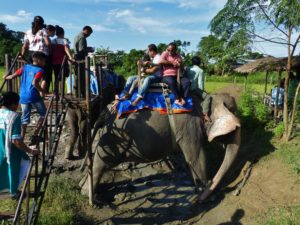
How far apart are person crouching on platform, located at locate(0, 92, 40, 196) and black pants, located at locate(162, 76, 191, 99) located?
408 centimetres

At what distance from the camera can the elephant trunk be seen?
9.14m

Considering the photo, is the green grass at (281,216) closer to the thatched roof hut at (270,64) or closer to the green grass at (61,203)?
the green grass at (61,203)

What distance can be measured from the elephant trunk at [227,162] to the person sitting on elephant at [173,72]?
57.7 inches

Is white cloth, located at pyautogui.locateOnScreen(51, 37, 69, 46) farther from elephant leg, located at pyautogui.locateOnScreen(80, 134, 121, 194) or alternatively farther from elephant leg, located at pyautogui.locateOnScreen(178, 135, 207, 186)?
elephant leg, located at pyautogui.locateOnScreen(178, 135, 207, 186)

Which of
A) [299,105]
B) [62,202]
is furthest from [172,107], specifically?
[299,105]

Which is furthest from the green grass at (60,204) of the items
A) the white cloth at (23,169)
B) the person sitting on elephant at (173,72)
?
the person sitting on elephant at (173,72)

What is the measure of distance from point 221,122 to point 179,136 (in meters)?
1.01

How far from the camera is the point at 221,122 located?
9289 mm

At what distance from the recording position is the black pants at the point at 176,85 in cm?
905

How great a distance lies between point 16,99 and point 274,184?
19.2 feet

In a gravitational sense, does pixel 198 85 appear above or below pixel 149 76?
below

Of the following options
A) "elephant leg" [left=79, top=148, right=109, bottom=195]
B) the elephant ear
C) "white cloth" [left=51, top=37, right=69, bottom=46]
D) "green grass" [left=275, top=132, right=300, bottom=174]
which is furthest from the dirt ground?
"white cloth" [left=51, top=37, right=69, bottom=46]

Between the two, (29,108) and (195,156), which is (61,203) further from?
(195,156)

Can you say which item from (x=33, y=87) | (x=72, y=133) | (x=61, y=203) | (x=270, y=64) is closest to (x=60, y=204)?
(x=61, y=203)
